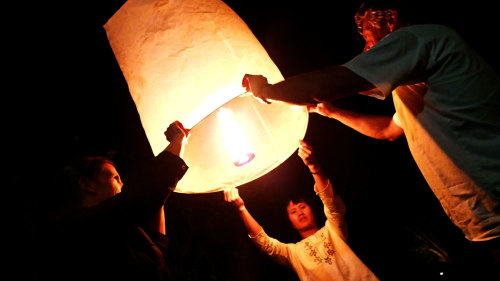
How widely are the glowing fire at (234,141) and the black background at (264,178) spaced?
112 centimetres

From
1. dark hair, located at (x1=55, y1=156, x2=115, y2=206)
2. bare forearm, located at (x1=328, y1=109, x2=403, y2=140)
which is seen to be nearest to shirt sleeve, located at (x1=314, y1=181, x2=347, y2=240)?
bare forearm, located at (x1=328, y1=109, x2=403, y2=140)

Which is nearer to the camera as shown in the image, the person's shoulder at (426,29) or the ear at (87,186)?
the person's shoulder at (426,29)

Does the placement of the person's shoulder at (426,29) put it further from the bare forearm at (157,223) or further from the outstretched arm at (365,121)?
the bare forearm at (157,223)

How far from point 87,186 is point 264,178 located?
19.1 feet

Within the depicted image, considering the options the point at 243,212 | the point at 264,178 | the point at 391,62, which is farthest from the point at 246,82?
the point at 264,178

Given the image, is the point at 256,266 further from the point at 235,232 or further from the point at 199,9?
the point at 199,9

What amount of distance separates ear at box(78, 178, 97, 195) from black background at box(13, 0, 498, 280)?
0.28 m

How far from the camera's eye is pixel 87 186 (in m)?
2.04

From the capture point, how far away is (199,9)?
159cm

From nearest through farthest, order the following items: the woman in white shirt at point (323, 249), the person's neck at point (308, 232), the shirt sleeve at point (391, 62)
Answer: the shirt sleeve at point (391, 62) → the woman in white shirt at point (323, 249) → the person's neck at point (308, 232)

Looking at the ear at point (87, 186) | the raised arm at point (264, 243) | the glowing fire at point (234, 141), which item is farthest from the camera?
the raised arm at point (264, 243)

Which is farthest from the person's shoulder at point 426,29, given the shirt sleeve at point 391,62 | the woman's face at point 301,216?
the woman's face at point 301,216

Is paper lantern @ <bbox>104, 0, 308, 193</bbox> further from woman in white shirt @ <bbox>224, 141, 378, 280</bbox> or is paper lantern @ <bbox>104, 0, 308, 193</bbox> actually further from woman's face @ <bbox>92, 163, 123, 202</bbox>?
woman in white shirt @ <bbox>224, 141, 378, 280</bbox>

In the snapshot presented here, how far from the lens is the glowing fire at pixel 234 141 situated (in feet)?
6.14
